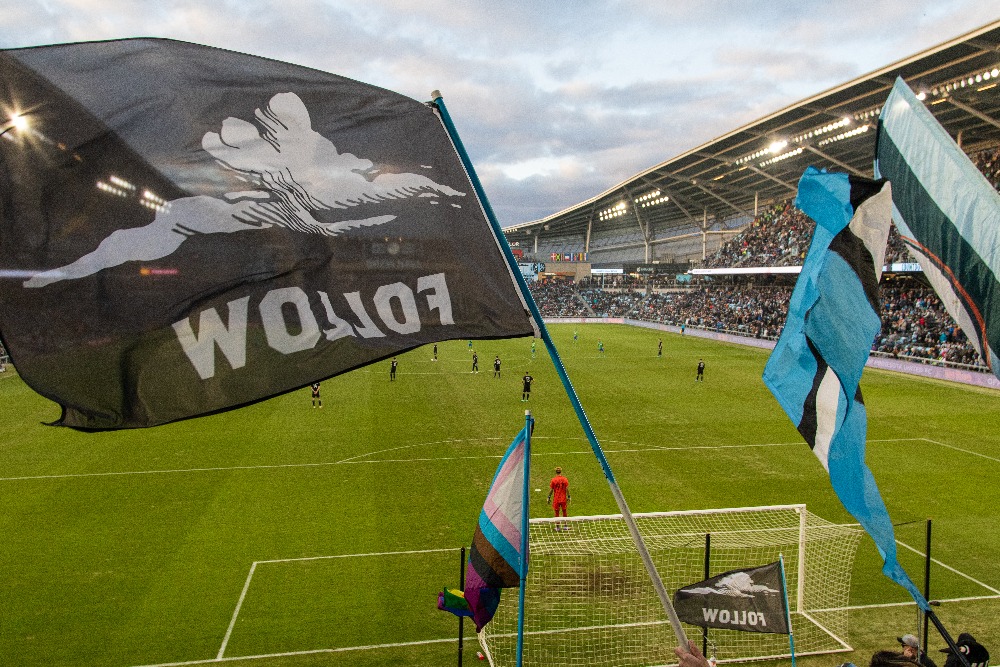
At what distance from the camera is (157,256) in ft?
13.3

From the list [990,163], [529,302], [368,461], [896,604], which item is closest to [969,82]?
[990,163]

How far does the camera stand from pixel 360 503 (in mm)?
15812

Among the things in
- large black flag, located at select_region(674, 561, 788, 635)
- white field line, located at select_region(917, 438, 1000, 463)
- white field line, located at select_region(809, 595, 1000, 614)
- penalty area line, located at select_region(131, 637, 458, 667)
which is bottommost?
penalty area line, located at select_region(131, 637, 458, 667)

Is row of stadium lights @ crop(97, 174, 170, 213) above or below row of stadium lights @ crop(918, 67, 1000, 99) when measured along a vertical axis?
below

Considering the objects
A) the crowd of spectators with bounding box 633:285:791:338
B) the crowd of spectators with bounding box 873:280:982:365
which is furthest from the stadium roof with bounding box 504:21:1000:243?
the crowd of spectators with bounding box 873:280:982:365

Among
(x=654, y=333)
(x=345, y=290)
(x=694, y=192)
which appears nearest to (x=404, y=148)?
(x=345, y=290)

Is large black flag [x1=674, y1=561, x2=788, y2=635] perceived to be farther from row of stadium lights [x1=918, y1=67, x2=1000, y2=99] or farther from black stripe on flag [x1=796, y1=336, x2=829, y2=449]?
row of stadium lights [x1=918, y1=67, x2=1000, y2=99]

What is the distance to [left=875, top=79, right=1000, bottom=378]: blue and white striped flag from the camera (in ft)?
20.4

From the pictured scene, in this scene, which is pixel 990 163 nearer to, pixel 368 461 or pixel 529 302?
pixel 368 461

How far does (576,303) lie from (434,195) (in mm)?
100894

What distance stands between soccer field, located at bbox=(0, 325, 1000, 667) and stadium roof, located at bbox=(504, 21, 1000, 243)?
17.4 metres

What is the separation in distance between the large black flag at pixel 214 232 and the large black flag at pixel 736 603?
4.74 m

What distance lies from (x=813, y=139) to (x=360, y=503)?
47169mm

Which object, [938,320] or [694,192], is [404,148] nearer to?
[938,320]
